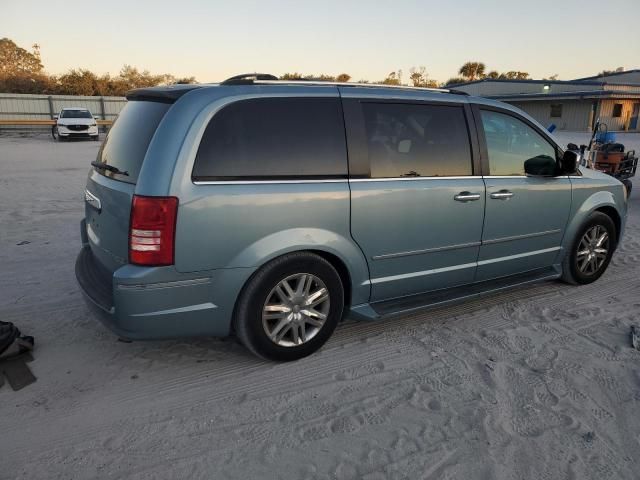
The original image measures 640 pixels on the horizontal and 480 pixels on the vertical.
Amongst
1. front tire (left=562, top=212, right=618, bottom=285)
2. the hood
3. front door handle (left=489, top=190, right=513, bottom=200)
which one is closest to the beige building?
the hood

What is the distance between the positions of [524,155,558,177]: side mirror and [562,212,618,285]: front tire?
0.82 m

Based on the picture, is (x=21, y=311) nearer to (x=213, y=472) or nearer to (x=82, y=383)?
(x=82, y=383)

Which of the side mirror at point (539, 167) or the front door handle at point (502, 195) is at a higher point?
the side mirror at point (539, 167)

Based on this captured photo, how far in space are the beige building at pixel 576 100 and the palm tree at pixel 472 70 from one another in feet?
122

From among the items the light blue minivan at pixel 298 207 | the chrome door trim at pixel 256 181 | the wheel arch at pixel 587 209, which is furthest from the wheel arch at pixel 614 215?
the chrome door trim at pixel 256 181

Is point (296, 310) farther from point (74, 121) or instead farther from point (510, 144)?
point (74, 121)

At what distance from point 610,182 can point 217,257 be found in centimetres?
415

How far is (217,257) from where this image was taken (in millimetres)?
2939

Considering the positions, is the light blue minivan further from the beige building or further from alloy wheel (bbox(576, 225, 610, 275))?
the beige building

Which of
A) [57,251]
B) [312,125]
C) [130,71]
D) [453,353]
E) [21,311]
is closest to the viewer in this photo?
[312,125]

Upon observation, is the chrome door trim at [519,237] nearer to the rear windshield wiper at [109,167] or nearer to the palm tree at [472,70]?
the rear windshield wiper at [109,167]

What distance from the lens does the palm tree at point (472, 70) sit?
75394 millimetres

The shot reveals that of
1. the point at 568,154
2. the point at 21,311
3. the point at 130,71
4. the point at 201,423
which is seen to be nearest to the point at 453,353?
the point at 201,423

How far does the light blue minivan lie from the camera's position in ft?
9.38
